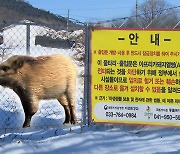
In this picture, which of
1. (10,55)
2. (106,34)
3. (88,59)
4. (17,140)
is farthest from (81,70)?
(17,140)

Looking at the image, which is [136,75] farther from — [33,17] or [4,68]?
[33,17]

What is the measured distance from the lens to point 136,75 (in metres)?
6.20

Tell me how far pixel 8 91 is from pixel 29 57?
2.03ft

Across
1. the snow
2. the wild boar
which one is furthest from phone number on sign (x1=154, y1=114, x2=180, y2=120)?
the wild boar

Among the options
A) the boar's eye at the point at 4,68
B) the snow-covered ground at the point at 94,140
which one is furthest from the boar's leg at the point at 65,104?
the boar's eye at the point at 4,68

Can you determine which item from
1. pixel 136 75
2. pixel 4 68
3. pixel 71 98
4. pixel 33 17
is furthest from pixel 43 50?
pixel 33 17

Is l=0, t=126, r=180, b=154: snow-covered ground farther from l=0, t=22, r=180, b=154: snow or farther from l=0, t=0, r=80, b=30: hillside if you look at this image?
l=0, t=0, r=80, b=30: hillside

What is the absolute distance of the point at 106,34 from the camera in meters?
6.29

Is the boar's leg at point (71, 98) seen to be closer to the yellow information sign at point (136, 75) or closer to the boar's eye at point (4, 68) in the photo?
the yellow information sign at point (136, 75)

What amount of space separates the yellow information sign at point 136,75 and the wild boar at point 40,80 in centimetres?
41

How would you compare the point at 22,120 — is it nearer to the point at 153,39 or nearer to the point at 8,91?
the point at 8,91

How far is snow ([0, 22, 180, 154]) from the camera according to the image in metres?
5.50

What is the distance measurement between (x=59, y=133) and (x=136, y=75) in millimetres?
1478

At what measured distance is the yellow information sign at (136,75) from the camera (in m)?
6.13
